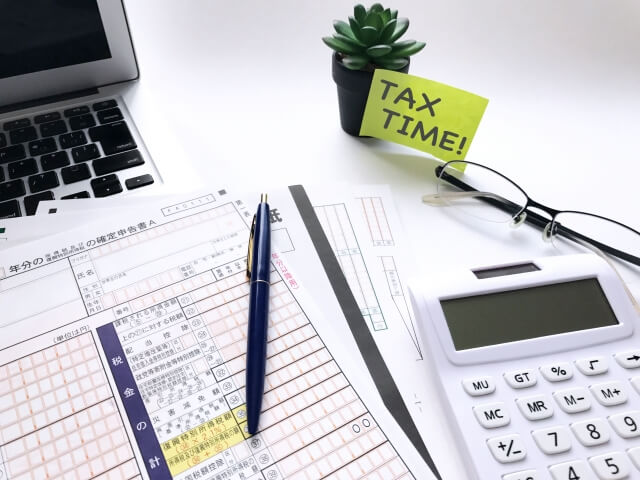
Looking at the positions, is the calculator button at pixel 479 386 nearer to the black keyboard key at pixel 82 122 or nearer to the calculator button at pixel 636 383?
the calculator button at pixel 636 383

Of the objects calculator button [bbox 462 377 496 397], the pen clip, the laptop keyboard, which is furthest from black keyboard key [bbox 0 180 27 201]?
calculator button [bbox 462 377 496 397]

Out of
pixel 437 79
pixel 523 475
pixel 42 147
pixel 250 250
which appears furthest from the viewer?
pixel 437 79

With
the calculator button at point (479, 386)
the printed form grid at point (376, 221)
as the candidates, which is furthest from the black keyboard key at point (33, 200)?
the calculator button at point (479, 386)

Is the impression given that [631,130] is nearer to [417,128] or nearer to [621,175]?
[621,175]

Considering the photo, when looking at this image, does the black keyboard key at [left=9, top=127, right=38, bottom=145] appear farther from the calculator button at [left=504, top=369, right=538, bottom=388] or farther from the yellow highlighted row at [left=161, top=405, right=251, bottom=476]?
the calculator button at [left=504, top=369, right=538, bottom=388]

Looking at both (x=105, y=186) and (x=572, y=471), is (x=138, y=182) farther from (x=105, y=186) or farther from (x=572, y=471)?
(x=572, y=471)

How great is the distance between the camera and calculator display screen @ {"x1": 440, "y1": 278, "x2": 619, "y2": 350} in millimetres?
415

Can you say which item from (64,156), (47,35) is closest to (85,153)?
(64,156)

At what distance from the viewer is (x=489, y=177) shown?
0.61 meters

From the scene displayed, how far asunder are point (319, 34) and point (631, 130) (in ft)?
1.44

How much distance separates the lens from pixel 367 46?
569 mm

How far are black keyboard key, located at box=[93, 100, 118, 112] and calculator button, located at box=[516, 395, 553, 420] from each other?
53 centimetres

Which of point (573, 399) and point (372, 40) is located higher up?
point (372, 40)

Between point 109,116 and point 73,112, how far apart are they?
4 cm
